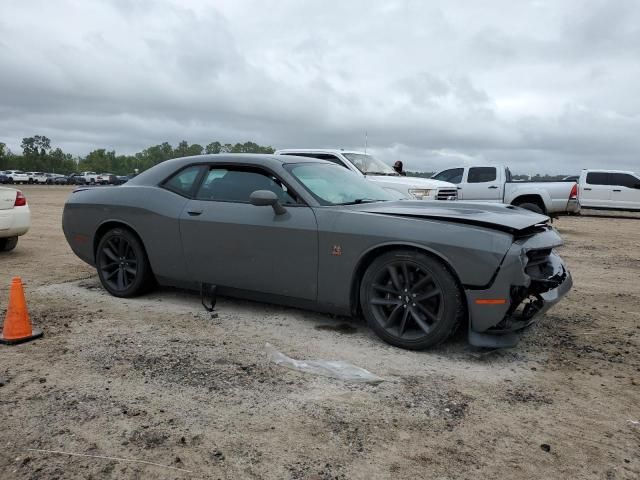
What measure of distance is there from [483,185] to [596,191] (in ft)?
24.6

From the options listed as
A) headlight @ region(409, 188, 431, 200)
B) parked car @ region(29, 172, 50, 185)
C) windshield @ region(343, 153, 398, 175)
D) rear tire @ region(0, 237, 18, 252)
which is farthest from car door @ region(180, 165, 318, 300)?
parked car @ region(29, 172, 50, 185)

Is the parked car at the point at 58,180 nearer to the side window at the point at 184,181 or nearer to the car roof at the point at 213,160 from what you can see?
the car roof at the point at 213,160

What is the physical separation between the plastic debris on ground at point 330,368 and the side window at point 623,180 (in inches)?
762

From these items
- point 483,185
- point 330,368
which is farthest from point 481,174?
point 330,368

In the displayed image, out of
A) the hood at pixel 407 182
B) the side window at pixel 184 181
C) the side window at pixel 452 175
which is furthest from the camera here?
the side window at pixel 452 175

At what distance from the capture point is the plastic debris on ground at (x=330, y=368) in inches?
136

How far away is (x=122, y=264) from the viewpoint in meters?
5.50

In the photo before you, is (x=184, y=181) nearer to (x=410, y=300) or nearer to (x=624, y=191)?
(x=410, y=300)

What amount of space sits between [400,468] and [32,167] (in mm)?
127598

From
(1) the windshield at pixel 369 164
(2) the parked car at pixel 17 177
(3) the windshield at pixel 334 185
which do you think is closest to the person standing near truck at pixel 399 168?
(1) the windshield at pixel 369 164

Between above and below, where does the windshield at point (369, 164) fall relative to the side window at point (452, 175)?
above

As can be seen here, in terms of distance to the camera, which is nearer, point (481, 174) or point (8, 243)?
point (8, 243)

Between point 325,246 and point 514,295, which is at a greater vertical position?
point 325,246

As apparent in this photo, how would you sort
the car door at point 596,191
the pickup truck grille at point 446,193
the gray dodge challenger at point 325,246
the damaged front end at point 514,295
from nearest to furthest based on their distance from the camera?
the damaged front end at point 514,295
the gray dodge challenger at point 325,246
the pickup truck grille at point 446,193
the car door at point 596,191
